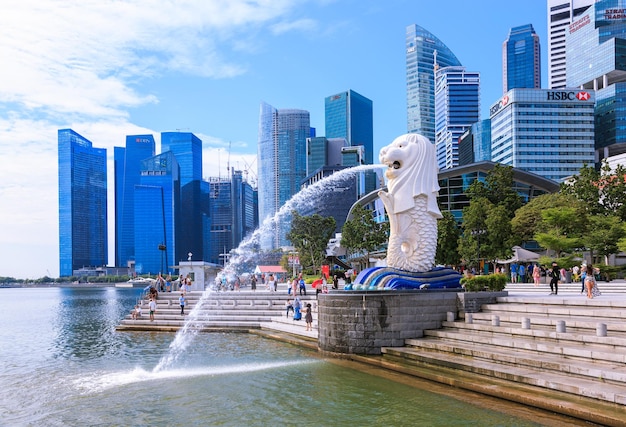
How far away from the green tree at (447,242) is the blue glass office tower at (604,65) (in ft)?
316

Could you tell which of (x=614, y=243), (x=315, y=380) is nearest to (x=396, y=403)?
(x=315, y=380)

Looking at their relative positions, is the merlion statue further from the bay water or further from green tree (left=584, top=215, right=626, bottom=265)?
green tree (left=584, top=215, right=626, bottom=265)

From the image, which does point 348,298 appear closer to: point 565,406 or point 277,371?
point 277,371

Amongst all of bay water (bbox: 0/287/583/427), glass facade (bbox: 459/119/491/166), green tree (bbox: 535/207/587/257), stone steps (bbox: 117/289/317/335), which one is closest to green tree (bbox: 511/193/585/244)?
green tree (bbox: 535/207/587/257)

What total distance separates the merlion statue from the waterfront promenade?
2.37m

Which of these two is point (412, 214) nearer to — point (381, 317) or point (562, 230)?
point (381, 317)

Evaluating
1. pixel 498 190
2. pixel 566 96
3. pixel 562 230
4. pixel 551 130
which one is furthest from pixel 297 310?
pixel 566 96

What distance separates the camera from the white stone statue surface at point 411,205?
22.9m

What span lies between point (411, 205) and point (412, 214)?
419 millimetres

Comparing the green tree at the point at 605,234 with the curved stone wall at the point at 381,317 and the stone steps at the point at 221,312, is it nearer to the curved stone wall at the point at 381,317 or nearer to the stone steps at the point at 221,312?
the stone steps at the point at 221,312

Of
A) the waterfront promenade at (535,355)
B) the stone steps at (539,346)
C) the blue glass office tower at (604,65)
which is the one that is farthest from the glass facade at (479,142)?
the waterfront promenade at (535,355)

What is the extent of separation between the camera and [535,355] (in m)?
15.9

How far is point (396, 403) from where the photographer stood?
583 inches

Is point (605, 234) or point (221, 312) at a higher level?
point (605, 234)
